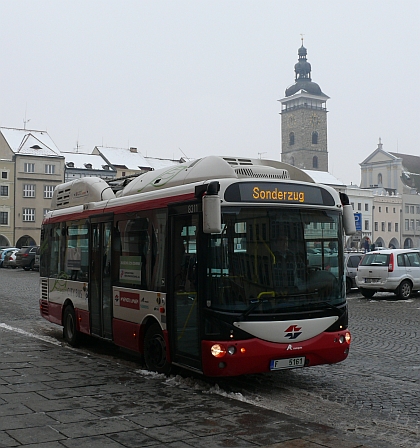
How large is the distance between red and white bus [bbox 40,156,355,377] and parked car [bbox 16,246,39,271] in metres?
37.1

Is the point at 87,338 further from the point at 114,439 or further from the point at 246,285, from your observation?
the point at 114,439

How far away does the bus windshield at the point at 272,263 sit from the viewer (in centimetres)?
812

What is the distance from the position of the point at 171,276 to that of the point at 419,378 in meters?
3.74

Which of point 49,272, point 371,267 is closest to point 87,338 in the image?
point 49,272

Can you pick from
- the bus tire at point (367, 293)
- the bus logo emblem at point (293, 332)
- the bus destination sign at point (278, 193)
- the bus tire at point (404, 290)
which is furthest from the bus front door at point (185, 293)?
the bus tire at point (367, 293)

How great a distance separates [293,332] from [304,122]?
Answer: 140 meters

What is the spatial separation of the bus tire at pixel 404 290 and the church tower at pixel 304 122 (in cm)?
11929

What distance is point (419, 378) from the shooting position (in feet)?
31.2

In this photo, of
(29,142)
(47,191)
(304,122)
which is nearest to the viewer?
(47,191)

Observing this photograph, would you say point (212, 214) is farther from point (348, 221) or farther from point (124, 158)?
point (124, 158)

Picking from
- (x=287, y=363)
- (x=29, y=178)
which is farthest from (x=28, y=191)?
(x=287, y=363)

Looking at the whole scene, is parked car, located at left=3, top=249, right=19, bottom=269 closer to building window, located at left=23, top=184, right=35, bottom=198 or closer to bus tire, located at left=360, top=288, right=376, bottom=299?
building window, located at left=23, top=184, right=35, bottom=198

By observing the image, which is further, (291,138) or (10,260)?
(291,138)

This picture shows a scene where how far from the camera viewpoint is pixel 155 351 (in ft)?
30.8
